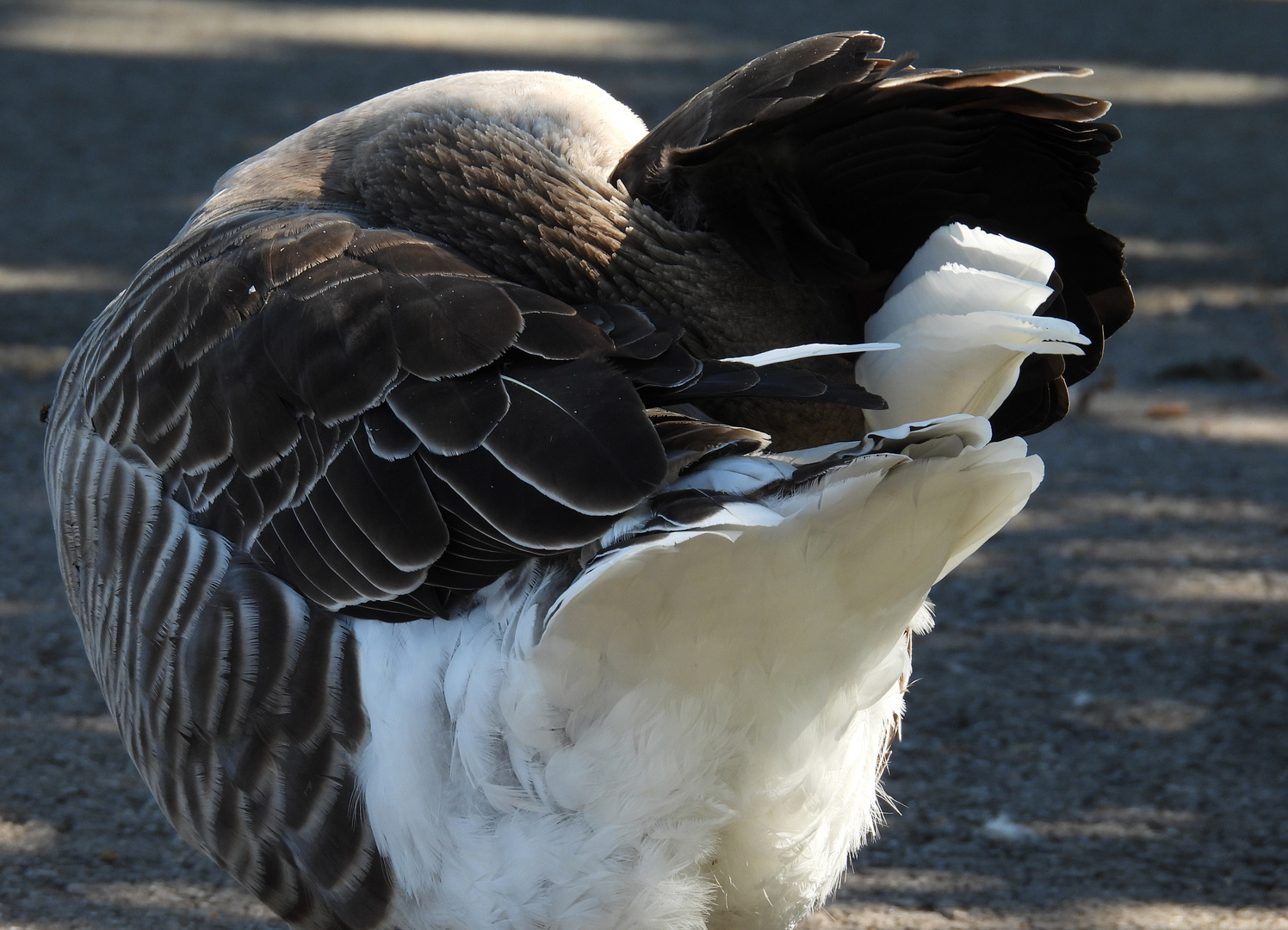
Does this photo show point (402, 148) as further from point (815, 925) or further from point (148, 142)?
point (148, 142)

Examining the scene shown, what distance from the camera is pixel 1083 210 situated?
2.00 meters

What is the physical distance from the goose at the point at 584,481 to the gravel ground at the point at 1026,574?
2.12ft

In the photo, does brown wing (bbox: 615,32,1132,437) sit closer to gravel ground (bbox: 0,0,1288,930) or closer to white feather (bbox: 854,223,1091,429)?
white feather (bbox: 854,223,1091,429)

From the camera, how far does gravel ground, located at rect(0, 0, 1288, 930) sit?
104 inches

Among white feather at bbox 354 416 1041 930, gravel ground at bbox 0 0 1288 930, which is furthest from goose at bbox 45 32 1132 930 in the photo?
gravel ground at bbox 0 0 1288 930

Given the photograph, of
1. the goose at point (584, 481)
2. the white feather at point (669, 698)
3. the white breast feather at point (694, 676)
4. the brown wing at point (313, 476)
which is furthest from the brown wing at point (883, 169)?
the white feather at point (669, 698)

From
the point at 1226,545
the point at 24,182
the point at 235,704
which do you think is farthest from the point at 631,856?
the point at 24,182

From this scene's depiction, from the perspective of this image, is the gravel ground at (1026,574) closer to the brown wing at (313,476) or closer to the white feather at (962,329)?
the brown wing at (313,476)

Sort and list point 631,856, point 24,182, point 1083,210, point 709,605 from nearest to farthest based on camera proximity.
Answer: point 709,605 → point 631,856 → point 1083,210 → point 24,182

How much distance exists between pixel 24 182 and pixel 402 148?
15.9 feet

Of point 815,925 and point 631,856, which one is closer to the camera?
point 631,856

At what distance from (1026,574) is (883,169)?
221 centimetres

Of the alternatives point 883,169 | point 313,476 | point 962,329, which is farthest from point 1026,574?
point 313,476

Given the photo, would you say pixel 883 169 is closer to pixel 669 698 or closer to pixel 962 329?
pixel 962 329
